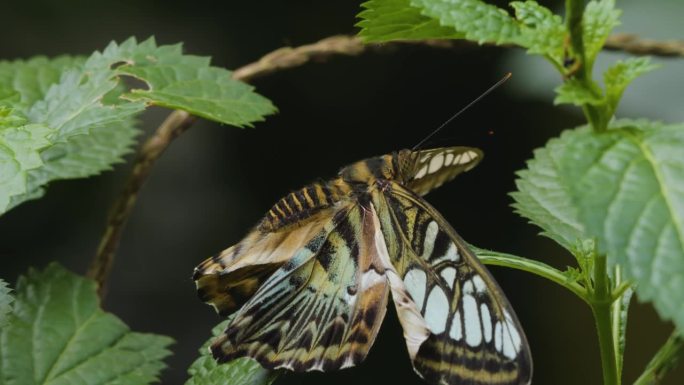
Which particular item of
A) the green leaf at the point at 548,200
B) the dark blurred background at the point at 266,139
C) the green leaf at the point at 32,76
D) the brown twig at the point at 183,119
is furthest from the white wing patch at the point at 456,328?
the dark blurred background at the point at 266,139

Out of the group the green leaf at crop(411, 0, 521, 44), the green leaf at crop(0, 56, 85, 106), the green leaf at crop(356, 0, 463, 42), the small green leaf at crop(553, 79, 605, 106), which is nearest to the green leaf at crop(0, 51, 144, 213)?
the green leaf at crop(0, 56, 85, 106)

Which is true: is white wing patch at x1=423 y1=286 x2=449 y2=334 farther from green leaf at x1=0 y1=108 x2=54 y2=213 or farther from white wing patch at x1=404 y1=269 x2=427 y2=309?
green leaf at x1=0 y1=108 x2=54 y2=213

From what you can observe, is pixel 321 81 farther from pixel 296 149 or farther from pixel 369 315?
pixel 369 315

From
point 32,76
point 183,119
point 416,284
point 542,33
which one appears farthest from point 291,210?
point 32,76

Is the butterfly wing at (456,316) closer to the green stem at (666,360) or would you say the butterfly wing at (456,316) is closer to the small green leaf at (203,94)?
the green stem at (666,360)

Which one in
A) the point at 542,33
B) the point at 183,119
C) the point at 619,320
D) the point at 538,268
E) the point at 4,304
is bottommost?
the point at 619,320

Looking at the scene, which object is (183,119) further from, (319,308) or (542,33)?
(542,33)

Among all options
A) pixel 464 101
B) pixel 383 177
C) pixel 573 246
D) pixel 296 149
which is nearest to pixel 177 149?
pixel 296 149

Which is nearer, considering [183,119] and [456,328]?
[456,328]
